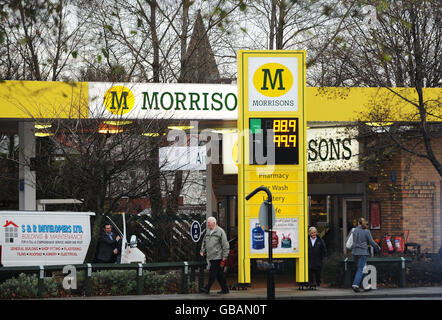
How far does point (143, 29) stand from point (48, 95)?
1090 centimetres

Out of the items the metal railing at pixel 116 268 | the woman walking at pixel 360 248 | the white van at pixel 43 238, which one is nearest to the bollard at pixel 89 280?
the metal railing at pixel 116 268

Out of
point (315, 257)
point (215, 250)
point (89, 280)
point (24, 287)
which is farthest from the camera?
point (315, 257)

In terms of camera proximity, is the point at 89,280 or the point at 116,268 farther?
the point at 116,268

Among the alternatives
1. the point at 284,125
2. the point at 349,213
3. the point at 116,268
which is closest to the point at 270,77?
the point at 284,125

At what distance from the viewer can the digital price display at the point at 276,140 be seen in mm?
19656

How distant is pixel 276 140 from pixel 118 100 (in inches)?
182

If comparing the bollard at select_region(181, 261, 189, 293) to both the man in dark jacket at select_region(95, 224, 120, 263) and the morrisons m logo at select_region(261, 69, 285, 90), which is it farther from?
the morrisons m logo at select_region(261, 69, 285, 90)

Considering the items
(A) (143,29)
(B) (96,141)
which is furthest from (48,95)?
(A) (143,29)

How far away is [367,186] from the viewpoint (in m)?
27.7

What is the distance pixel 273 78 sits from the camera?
20016 millimetres

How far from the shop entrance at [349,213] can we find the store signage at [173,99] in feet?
25.6

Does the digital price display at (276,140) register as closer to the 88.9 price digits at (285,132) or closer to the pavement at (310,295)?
the 88.9 price digits at (285,132)

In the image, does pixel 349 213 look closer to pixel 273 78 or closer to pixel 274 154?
pixel 274 154

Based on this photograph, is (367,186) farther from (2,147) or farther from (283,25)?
(2,147)
